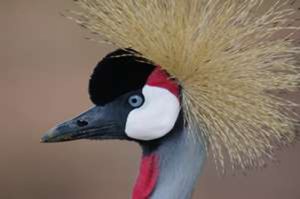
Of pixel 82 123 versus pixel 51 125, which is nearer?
pixel 82 123

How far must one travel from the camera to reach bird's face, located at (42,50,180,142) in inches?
50.4

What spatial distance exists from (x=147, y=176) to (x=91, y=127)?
0.13 metres

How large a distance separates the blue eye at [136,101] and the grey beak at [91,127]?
0.04 m

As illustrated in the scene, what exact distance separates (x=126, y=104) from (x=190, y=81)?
119mm

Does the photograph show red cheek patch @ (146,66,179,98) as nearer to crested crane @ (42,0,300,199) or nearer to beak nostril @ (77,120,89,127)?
crested crane @ (42,0,300,199)

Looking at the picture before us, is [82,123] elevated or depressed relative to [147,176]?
elevated

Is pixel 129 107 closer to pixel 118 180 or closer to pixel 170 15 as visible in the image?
pixel 170 15

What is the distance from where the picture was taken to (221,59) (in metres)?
1.25

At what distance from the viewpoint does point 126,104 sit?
1.30m

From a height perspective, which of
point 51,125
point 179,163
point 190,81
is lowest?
point 179,163

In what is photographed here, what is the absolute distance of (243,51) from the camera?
1271mm

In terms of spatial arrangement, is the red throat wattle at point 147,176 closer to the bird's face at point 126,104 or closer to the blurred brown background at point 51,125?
the bird's face at point 126,104

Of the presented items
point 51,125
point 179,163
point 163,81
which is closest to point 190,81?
point 163,81

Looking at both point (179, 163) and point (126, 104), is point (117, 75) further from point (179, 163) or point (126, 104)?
point (179, 163)
